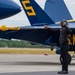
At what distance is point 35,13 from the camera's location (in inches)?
883

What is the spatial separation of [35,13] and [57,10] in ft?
17.8

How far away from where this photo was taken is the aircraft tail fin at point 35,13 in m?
22.1

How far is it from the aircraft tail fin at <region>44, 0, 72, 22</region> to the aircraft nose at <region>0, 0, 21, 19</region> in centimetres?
1733

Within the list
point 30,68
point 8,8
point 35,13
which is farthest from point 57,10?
point 8,8

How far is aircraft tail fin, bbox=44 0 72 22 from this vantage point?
87.4 ft

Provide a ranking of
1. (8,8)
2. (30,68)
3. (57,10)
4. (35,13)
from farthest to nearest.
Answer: (57,10) < (35,13) < (30,68) < (8,8)

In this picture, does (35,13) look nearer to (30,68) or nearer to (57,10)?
(57,10)

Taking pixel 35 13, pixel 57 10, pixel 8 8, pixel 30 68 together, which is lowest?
pixel 30 68

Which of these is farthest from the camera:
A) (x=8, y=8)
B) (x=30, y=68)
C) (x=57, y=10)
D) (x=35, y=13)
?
(x=57, y=10)

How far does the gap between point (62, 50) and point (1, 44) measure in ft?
205

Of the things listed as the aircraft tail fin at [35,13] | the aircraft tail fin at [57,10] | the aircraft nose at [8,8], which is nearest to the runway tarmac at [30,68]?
the aircraft tail fin at [35,13]

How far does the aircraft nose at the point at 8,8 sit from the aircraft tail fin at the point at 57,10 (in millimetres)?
17335

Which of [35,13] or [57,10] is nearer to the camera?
[35,13]

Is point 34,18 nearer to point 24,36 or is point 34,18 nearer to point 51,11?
point 24,36
